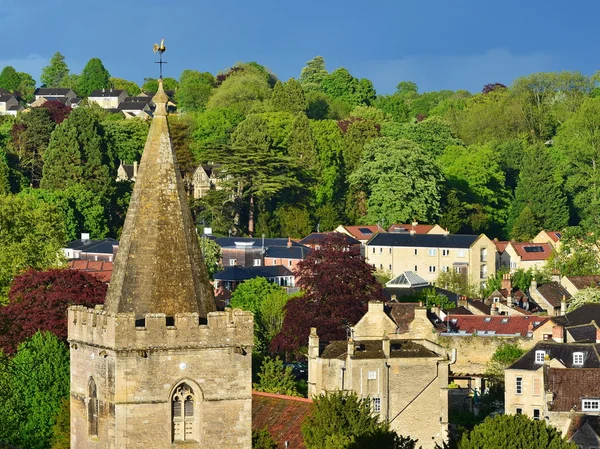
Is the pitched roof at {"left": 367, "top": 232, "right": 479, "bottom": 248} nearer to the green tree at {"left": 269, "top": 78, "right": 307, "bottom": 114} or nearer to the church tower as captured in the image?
the green tree at {"left": 269, "top": 78, "right": 307, "bottom": 114}

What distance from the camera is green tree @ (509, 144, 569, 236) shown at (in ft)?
440

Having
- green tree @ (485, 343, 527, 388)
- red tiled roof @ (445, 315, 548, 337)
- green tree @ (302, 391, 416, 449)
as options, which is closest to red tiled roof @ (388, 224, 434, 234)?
red tiled roof @ (445, 315, 548, 337)

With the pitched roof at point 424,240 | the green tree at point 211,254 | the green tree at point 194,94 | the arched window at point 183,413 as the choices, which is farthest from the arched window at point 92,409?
the green tree at point 194,94

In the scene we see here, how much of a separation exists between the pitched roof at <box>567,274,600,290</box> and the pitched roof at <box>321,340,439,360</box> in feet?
109

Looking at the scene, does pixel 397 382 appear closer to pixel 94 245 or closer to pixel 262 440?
pixel 262 440

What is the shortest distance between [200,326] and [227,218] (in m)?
92.0

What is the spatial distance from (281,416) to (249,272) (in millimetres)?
51645

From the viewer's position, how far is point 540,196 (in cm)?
13550

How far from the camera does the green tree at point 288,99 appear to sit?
6280 inches

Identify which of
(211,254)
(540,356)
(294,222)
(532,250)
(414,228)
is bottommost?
(540,356)

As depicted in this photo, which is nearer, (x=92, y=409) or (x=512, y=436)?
(x=92, y=409)

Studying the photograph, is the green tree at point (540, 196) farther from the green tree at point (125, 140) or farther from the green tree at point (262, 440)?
the green tree at point (262, 440)

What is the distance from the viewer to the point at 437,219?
425 feet

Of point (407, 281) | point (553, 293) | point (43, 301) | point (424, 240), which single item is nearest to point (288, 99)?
point (424, 240)
